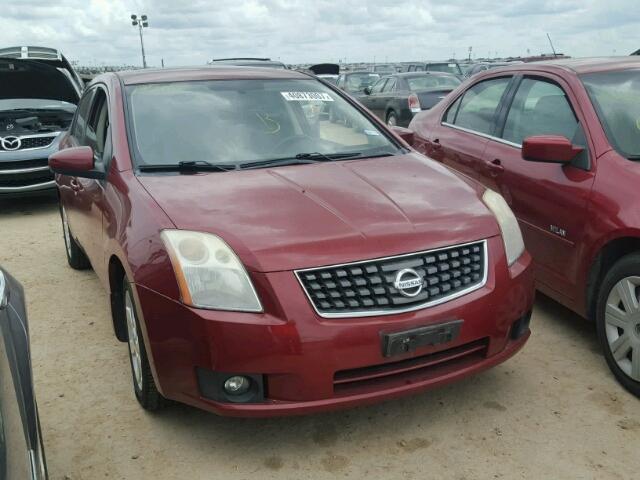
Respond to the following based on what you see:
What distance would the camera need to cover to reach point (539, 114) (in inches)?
165

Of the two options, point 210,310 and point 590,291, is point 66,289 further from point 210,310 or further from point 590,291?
point 590,291

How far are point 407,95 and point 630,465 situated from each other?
11.9 meters

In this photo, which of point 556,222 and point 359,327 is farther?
point 556,222

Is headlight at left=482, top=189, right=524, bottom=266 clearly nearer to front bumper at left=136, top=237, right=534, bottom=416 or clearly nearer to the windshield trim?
front bumper at left=136, top=237, right=534, bottom=416

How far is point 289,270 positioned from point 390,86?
1319cm

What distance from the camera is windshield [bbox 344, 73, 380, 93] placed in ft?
71.9

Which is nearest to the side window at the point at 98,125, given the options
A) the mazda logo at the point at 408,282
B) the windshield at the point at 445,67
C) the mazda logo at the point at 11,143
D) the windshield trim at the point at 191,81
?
the windshield trim at the point at 191,81

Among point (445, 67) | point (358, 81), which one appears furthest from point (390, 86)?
point (358, 81)

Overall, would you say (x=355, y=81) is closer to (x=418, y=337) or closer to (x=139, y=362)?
(x=139, y=362)

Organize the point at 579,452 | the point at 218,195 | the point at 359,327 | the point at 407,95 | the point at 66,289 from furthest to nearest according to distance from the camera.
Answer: the point at 407,95 → the point at 66,289 → the point at 218,195 → the point at 579,452 → the point at 359,327

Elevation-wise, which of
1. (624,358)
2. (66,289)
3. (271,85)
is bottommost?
(66,289)

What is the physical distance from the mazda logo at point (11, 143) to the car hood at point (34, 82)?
984 mm

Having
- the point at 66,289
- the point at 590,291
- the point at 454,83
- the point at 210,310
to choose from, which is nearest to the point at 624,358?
the point at 590,291

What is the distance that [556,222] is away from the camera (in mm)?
3684
